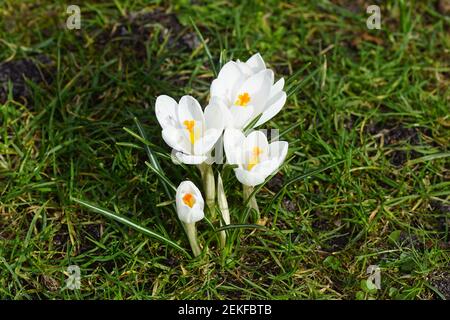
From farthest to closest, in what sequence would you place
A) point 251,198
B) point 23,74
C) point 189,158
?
point 23,74 → point 251,198 → point 189,158

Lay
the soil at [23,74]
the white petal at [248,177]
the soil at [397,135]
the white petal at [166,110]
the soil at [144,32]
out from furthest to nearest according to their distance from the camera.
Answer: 1. the soil at [144,32]
2. the soil at [23,74]
3. the soil at [397,135]
4. the white petal at [166,110]
5. the white petal at [248,177]

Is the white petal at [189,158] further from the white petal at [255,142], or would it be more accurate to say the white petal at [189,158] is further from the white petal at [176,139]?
the white petal at [255,142]

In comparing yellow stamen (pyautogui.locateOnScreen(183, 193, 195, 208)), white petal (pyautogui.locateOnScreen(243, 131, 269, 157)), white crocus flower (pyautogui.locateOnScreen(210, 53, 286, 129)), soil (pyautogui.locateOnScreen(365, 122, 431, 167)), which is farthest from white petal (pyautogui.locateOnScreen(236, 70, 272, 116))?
soil (pyautogui.locateOnScreen(365, 122, 431, 167))

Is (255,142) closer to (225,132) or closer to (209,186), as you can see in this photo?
(225,132)

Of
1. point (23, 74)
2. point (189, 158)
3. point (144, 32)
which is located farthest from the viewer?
point (144, 32)

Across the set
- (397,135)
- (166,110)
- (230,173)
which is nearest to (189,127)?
(166,110)

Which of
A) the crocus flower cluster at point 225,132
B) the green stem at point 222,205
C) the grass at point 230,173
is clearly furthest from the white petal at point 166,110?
the green stem at point 222,205
